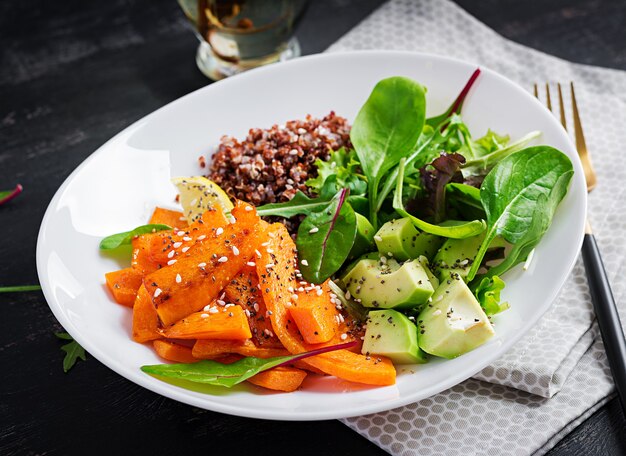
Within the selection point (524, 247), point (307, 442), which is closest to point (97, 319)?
point (307, 442)

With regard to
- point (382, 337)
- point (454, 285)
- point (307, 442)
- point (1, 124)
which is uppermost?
point (454, 285)

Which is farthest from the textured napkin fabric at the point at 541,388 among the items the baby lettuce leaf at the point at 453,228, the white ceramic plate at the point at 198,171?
the baby lettuce leaf at the point at 453,228

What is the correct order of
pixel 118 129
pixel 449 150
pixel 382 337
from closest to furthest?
pixel 382 337, pixel 449 150, pixel 118 129

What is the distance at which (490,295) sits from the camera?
1.78 m

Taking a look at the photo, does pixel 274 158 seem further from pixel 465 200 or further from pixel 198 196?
pixel 465 200

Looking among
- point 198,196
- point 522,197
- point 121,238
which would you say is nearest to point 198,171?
point 198,196

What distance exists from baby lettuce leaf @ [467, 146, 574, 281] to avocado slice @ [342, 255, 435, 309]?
132 millimetres

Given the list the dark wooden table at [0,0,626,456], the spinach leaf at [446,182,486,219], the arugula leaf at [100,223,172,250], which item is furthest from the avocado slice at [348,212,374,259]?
the arugula leaf at [100,223,172,250]

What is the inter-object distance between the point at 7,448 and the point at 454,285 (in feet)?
3.92

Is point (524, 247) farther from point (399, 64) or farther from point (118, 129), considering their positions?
point (118, 129)

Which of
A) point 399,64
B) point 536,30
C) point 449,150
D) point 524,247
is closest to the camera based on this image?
point 524,247

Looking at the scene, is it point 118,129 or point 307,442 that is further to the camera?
point 118,129

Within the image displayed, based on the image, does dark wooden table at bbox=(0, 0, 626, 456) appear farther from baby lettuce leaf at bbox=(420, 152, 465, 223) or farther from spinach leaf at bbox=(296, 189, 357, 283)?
baby lettuce leaf at bbox=(420, 152, 465, 223)

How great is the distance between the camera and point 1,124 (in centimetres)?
299
